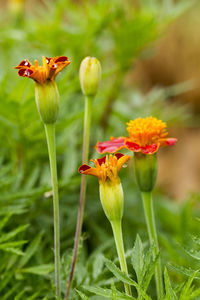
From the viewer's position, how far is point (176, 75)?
1960 mm

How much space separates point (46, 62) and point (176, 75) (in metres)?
1.72

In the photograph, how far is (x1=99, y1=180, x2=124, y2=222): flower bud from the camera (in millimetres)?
306

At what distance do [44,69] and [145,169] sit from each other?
4.3 inches

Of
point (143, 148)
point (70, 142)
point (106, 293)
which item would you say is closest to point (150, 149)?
point (143, 148)

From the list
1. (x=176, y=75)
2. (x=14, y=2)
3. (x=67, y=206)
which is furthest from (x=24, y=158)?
(x=176, y=75)

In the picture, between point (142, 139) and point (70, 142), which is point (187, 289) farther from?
point (70, 142)

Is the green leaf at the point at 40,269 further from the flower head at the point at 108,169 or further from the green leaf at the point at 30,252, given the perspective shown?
the flower head at the point at 108,169

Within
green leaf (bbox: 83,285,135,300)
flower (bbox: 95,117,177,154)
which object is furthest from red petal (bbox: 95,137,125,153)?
green leaf (bbox: 83,285,135,300)

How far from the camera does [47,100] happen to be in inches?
12.3

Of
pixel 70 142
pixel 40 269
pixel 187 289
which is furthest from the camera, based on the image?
pixel 70 142

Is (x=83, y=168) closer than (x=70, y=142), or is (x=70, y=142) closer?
(x=83, y=168)

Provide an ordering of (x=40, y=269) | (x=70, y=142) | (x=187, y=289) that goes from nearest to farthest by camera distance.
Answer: (x=187, y=289)
(x=40, y=269)
(x=70, y=142)

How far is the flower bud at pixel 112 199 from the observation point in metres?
0.31

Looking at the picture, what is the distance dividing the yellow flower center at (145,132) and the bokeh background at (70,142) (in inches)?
3.1
